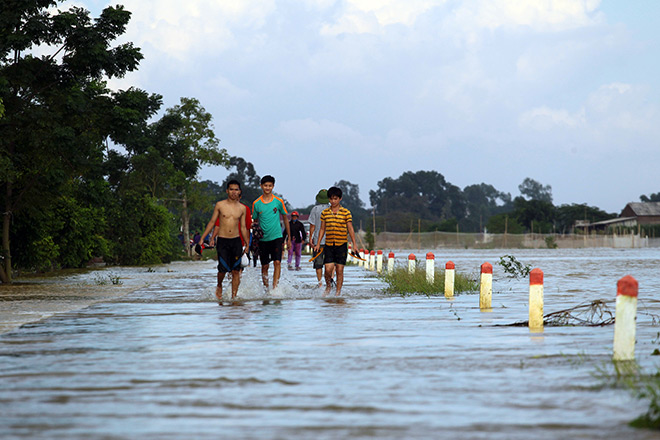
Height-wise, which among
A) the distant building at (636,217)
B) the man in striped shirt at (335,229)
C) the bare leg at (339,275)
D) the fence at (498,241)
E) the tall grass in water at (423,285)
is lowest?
the tall grass in water at (423,285)

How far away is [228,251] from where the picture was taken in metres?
16.2

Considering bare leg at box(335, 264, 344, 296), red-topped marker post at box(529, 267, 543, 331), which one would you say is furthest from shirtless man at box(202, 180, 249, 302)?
red-topped marker post at box(529, 267, 543, 331)

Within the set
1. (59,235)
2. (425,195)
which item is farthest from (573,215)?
(59,235)

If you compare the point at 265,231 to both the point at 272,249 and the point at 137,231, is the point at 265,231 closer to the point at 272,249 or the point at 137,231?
the point at 272,249

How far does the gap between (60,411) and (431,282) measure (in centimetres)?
1453

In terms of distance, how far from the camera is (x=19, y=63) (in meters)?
21.7

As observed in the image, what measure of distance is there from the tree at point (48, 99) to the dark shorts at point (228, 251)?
6335 mm

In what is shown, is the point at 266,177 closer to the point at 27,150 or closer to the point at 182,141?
the point at 27,150

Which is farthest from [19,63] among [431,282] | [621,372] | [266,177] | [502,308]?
[621,372]

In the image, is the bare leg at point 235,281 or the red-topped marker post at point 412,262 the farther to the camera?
the red-topped marker post at point 412,262

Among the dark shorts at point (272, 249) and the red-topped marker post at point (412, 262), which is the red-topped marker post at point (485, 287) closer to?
the dark shorts at point (272, 249)

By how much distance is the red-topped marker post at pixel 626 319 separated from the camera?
7.80 m

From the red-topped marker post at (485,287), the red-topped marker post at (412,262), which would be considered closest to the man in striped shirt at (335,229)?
the red-topped marker post at (485,287)

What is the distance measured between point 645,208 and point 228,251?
134m
